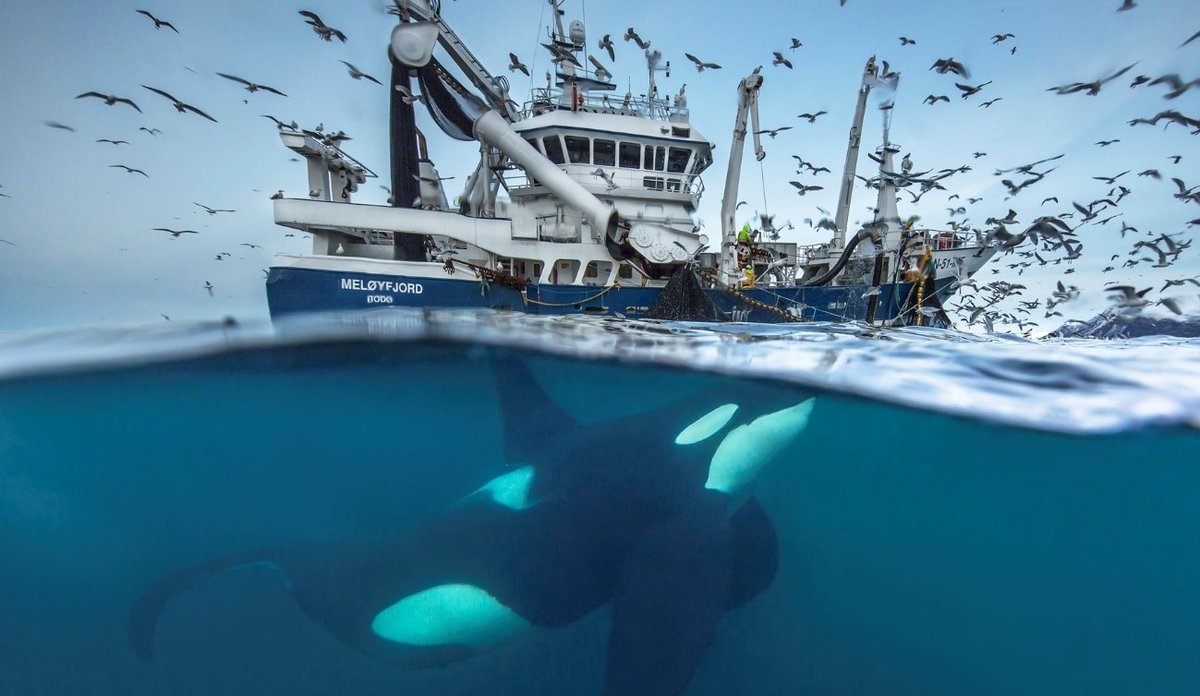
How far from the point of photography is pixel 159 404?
6195 mm

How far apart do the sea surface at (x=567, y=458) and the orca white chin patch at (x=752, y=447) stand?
1.32 feet

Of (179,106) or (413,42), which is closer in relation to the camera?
(179,106)

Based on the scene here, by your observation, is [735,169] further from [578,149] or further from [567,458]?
[567,458]

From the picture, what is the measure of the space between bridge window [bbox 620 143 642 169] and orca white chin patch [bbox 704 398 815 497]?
14528 millimetres

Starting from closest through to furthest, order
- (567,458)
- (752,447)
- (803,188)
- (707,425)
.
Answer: (752,447)
(567,458)
(707,425)
(803,188)

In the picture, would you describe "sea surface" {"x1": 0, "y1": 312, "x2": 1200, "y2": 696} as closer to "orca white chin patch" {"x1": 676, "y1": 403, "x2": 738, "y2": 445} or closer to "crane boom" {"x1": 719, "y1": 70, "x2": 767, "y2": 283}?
"orca white chin patch" {"x1": 676, "y1": 403, "x2": 738, "y2": 445}

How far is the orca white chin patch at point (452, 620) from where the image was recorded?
397 centimetres

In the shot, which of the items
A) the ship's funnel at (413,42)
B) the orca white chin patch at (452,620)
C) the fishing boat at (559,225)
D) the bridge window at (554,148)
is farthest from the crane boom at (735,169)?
the orca white chin patch at (452,620)

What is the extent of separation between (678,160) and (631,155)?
1.98 m

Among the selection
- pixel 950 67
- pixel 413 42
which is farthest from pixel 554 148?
pixel 950 67

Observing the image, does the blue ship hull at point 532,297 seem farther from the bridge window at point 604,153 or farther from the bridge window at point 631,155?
the bridge window at point 631,155

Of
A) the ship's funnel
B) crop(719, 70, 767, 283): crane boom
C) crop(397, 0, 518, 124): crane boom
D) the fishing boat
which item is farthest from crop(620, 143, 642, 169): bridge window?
the ship's funnel

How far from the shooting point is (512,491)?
20.7 ft

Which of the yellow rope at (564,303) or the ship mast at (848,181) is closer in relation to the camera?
the yellow rope at (564,303)
